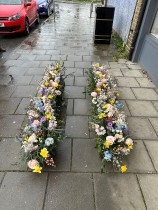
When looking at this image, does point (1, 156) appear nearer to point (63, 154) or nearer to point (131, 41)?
point (63, 154)

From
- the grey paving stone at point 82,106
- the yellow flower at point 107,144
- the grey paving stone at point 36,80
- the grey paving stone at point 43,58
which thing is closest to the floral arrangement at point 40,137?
the yellow flower at point 107,144

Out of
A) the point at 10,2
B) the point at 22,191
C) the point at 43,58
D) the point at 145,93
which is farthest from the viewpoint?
the point at 10,2

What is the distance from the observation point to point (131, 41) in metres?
5.12

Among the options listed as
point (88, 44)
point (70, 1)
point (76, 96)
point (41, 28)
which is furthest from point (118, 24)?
point (70, 1)

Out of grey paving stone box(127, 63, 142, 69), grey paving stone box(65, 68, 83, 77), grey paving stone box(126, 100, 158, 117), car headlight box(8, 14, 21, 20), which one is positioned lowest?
grey paving stone box(127, 63, 142, 69)

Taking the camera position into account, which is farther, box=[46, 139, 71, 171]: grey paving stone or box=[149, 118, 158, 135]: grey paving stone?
box=[149, 118, 158, 135]: grey paving stone

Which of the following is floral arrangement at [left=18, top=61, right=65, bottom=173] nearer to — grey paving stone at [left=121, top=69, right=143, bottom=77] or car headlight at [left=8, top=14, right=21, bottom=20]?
grey paving stone at [left=121, top=69, right=143, bottom=77]

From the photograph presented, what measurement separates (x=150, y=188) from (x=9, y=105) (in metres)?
2.53

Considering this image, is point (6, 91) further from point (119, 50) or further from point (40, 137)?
point (119, 50)

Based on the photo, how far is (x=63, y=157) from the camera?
7.85 feet

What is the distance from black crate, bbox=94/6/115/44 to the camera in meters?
6.06

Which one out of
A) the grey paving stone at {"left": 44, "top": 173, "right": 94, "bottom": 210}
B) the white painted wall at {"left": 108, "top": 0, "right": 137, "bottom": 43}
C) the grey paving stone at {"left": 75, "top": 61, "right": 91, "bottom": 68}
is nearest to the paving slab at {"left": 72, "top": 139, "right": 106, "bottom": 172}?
the grey paving stone at {"left": 44, "top": 173, "right": 94, "bottom": 210}

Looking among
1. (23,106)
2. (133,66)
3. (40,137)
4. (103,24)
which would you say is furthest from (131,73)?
(40,137)

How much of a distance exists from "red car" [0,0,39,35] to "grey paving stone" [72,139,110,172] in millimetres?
5861
